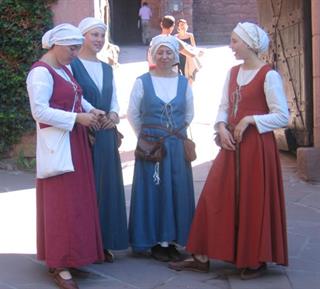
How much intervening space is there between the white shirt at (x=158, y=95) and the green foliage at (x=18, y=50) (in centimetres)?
356

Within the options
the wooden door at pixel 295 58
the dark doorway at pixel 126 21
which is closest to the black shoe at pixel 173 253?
the wooden door at pixel 295 58

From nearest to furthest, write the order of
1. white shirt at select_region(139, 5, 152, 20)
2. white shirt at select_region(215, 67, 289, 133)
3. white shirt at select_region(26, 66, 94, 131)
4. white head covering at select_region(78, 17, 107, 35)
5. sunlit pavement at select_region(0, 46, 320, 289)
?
white shirt at select_region(26, 66, 94, 131) → white shirt at select_region(215, 67, 289, 133) → sunlit pavement at select_region(0, 46, 320, 289) → white head covering at select_region(78, 17, 107, 35) → white shirt at select_region(139, 5, 152, 20)

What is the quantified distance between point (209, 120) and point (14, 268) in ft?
24.9

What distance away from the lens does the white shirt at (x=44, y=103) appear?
4.58 m

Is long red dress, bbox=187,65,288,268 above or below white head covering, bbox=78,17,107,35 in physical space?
below

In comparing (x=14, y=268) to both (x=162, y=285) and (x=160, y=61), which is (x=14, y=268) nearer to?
(x=162, y=285)

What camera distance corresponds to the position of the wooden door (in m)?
9.57

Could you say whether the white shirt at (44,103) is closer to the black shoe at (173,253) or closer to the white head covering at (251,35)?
the white head covering at (251,35)

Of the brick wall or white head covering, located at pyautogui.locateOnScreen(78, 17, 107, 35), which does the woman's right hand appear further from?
the brick wall

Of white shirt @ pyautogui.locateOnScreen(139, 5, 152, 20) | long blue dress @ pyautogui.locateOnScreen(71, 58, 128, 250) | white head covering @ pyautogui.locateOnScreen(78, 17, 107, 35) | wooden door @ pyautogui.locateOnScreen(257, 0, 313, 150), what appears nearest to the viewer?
white head covering @ pyautogui.locateOnScreen(78, 17, 107, 35)

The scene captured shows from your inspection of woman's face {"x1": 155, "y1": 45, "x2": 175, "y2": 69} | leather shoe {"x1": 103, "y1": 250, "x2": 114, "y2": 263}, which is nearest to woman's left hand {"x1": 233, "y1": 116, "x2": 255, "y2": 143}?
woman's face {"x1": 155, "y1": 45, "x2": 175, "y2": 69}

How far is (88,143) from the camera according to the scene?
5.06m

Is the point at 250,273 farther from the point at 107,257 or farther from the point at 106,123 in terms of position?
the point at 106,123

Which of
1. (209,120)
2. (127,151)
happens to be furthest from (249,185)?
(209,120)
